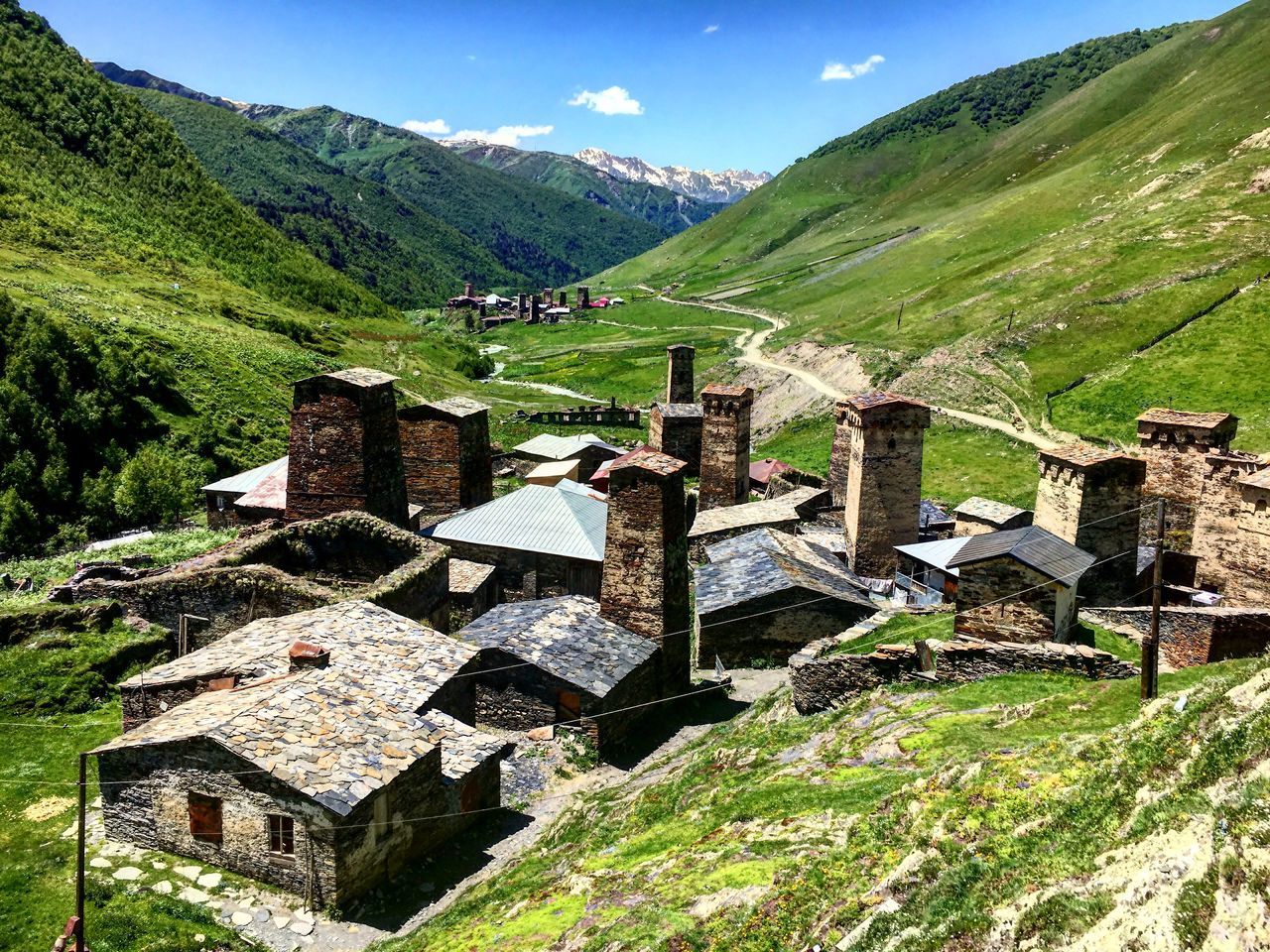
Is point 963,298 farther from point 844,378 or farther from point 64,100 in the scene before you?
point 64,100

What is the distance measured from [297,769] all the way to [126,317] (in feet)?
183

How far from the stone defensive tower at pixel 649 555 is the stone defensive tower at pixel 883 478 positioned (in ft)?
31.5

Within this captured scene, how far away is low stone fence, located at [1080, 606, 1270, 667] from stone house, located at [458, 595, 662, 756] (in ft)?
37.4

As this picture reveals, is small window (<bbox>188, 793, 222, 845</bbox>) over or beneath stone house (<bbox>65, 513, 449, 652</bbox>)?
beneath

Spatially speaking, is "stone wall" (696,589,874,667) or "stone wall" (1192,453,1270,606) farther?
"stone wall" (696,589,874,667)

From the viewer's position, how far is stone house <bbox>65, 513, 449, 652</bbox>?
20.0 meters

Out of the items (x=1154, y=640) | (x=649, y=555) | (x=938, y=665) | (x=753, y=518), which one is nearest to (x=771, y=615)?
(x=649, y=555)

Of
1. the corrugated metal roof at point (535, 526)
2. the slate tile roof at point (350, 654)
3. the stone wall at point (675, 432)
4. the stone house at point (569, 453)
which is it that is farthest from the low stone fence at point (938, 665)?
the stone house at point (569, 453)

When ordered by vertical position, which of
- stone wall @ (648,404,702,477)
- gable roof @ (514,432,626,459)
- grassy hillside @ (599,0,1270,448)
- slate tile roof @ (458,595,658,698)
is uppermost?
grassy hillside @ (599,0,1270,448)

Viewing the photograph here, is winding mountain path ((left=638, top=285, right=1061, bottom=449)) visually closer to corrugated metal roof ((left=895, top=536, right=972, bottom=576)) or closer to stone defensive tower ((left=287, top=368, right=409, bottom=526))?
corrugated metal roof ((left=895, top=536, right=972, bottom=576))

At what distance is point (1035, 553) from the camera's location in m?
18.2

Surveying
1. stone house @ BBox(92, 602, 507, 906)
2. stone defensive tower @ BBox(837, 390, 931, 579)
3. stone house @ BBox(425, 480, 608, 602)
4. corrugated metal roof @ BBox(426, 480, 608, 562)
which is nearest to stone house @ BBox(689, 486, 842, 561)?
stone defensive tower @ BBox(837, 390, 931, 579)

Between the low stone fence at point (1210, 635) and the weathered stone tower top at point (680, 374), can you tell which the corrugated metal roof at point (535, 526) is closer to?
the low stone fence at point (1210, 635)

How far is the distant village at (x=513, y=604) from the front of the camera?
13.4m
